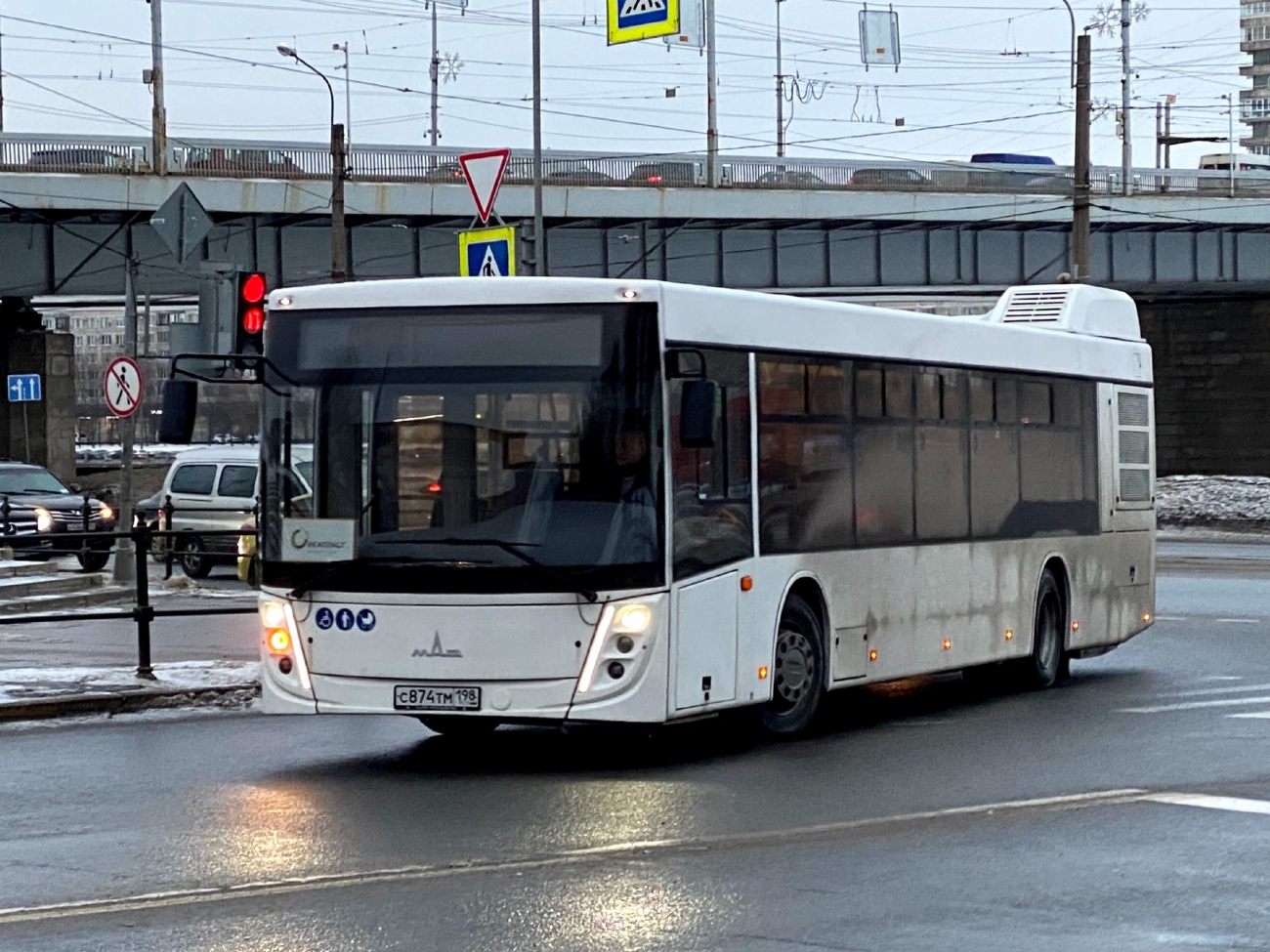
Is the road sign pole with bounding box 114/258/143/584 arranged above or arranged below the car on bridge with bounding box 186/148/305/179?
below

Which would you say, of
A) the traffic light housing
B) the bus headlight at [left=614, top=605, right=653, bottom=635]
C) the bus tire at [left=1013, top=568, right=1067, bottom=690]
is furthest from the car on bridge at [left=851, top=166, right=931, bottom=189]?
the bus headlight at [left=614, top=605, right=653, bottom=635]

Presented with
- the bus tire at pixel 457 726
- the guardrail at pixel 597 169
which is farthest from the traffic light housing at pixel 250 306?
the guardrail at pixel 597 169

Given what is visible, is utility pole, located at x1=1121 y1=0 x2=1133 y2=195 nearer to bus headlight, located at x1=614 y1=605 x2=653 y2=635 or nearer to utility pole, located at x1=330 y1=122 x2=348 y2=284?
utility pole, located at x1=330 y1=122 x2=348 y2=284

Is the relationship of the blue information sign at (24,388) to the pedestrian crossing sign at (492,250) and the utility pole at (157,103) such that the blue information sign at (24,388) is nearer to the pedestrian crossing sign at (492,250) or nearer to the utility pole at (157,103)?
the utility pole at (157,103)

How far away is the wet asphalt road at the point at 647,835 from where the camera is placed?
689 cm

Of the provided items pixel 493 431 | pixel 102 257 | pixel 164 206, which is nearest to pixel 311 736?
pixel 493 431

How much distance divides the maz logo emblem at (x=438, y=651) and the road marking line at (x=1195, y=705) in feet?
16.2

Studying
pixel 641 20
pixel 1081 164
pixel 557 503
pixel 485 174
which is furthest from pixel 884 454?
pixel 1081 164

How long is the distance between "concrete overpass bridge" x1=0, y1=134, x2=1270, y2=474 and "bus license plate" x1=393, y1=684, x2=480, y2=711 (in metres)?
31.3

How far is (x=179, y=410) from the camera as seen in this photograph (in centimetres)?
1134

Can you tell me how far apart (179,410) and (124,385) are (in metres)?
13.1

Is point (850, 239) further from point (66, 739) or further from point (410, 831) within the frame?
point (410, 831)

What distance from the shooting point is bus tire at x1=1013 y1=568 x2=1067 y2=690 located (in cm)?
1551

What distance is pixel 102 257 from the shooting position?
44.8 m
